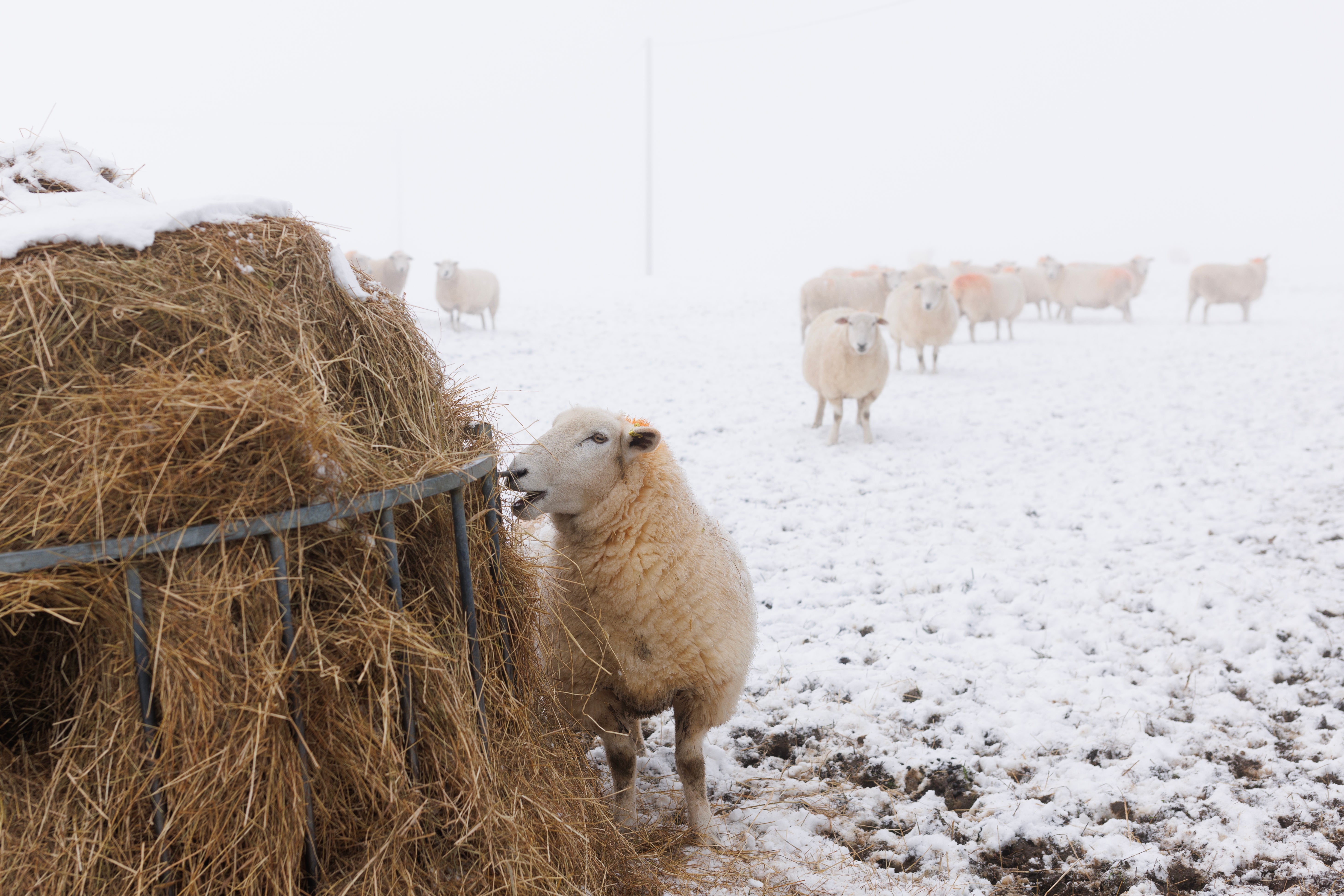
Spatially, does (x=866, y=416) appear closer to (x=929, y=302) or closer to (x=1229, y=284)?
(x=929, y=302)

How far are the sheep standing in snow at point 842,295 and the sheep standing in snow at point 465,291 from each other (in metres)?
6.46

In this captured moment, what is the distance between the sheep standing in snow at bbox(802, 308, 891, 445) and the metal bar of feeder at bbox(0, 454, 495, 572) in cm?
763

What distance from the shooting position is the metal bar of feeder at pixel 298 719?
186 cm

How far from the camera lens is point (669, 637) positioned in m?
3.03

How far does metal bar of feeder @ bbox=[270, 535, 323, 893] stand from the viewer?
6.10ft

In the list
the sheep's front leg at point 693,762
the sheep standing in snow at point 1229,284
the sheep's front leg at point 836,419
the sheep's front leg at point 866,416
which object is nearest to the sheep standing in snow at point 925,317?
the sheep's front leg at point 866,416

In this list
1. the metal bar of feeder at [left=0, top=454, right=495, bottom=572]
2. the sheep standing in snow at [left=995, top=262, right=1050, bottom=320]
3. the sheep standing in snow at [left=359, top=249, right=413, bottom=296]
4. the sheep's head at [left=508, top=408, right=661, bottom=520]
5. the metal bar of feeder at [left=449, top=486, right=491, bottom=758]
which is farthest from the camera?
the sheep standing in snow at [left=995, top=262, right=1050, bottom=320]

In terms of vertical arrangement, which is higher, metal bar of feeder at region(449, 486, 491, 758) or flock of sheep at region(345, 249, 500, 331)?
flock of sheep at region(345, 249, 500, 331)

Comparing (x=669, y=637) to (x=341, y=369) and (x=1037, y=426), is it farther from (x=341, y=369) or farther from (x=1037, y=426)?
(x=1037, y=426)

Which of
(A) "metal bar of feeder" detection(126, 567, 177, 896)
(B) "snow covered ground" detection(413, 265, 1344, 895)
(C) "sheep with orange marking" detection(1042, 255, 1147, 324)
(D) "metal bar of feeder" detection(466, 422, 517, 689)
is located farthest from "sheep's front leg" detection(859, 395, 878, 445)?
(C) "sheep with orange marking" detection(1042, 255, 1147, 324)

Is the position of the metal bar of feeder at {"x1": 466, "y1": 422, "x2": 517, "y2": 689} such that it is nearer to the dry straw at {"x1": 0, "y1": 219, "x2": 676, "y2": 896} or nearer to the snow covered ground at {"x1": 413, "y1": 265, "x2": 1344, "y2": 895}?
the dry straw at {"x1": 0, "y1": 219, "x2": 676, "y2": 896}

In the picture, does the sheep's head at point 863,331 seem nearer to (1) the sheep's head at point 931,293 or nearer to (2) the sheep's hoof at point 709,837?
(1) the sheep's head at point 931,293

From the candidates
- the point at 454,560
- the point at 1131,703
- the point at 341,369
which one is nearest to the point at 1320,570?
the point at 1131,703

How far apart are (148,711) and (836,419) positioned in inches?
324
